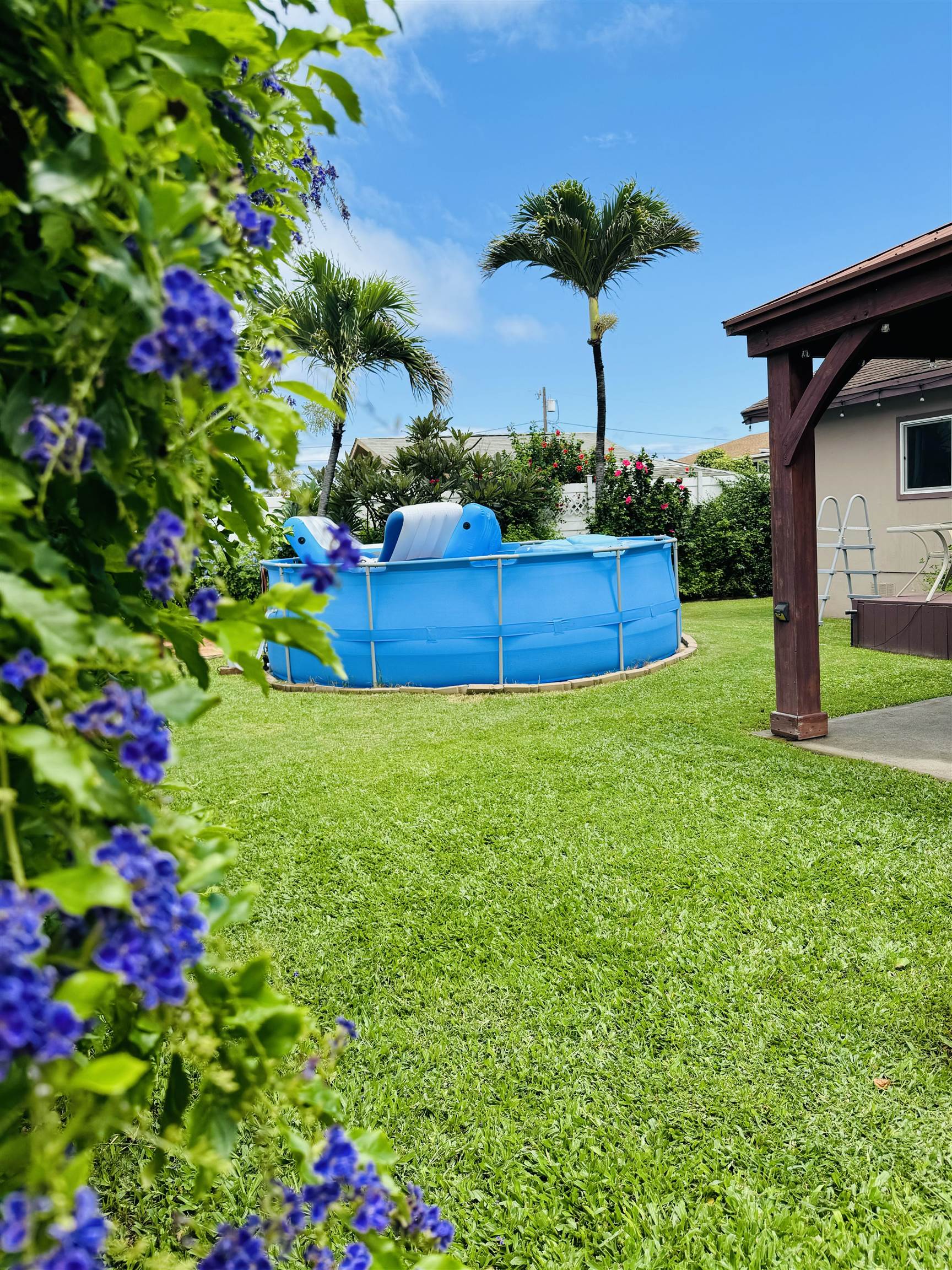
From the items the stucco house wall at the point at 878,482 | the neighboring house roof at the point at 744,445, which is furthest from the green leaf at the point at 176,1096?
the neighboring house roof at the point at 744,445

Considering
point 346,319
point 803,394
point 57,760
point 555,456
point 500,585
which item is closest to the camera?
point 57,760

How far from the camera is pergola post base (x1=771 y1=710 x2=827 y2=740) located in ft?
17.7

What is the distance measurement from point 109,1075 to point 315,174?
2038mm

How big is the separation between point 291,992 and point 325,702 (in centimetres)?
522

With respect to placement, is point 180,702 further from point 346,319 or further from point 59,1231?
point 346,319

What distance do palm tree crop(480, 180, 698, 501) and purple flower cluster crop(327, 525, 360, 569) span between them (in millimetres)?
15609

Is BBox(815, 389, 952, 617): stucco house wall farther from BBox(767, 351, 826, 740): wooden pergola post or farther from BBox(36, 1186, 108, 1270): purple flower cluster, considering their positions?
BBox(36, 1186, 108, 1270): purple flower cluster

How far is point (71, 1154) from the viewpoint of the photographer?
0.73 m

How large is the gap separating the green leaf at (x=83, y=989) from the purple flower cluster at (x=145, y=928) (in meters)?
0.02

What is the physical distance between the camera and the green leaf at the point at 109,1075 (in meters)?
0.53

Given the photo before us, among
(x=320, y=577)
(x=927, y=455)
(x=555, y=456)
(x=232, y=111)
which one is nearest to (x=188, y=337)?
(x=320, y=577)

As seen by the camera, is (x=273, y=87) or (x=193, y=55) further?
(x=273, y=87)

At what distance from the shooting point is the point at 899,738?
213 inches

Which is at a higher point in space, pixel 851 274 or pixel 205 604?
pixel 851 274
